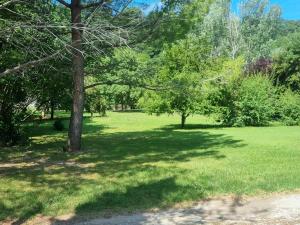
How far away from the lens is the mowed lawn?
8695 millimetres

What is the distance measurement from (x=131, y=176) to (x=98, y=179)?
0.77 metres

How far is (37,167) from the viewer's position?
12.8 meters

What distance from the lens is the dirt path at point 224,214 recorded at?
7559mm

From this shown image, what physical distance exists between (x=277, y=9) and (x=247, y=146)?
6217 cm

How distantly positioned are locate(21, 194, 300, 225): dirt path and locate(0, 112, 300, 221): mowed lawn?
0.44m

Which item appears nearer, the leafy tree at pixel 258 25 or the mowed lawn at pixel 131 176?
the mowed lawn at pixel 131 176

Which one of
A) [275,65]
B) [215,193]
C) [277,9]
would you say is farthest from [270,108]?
[277,9]

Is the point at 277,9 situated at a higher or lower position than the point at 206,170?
higher

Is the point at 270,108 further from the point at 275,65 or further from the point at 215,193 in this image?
the point at 215,193

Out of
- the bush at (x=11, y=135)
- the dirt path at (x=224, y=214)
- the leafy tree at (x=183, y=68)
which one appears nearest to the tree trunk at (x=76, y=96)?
the bush at (x=11, y=135)

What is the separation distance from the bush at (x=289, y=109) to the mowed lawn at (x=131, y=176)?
53.6 ft

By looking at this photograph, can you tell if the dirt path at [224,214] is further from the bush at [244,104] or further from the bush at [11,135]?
the bush at [244,104]

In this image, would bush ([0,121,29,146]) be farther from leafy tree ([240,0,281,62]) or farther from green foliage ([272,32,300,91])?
leafy tree ([240,0,281,62])

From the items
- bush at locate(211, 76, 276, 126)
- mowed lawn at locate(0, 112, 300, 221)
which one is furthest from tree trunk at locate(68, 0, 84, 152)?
bush at locate(211, 76, 276, 126)
